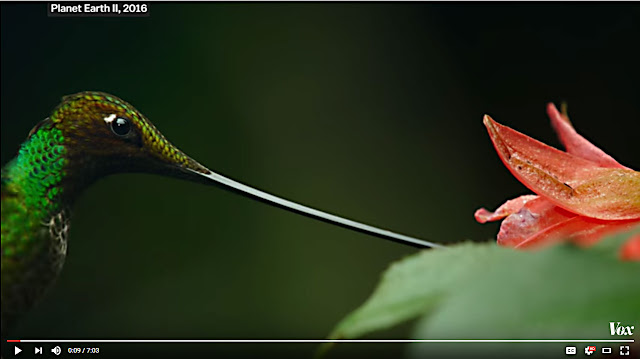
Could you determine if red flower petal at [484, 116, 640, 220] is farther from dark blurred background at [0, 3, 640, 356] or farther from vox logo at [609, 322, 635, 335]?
dark blurred background at [0, 3, 640, 356]

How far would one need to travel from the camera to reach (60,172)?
71 cm

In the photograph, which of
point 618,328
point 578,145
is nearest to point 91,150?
point 578,145

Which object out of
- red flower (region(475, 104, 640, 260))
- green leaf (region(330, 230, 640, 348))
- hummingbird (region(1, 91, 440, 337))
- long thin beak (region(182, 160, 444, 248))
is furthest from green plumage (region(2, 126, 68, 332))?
green leaf (region(330, 230, 640, 348))

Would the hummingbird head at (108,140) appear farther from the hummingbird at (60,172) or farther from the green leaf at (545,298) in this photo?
the green leaf at (545,298)

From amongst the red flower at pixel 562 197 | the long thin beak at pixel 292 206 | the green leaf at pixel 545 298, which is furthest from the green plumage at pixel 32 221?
the green leaf at pixel 545 298

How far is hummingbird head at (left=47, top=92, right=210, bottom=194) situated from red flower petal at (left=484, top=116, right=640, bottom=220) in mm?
454

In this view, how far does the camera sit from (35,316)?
0.94m

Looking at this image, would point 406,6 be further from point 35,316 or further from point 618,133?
point 35,316

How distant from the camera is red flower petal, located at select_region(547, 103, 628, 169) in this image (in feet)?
0.90

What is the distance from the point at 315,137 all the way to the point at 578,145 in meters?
1.24

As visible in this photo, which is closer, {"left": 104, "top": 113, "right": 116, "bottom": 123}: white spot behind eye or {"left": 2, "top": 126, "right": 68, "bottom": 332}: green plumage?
{"left": 2, "top": 126, "right": 68, "bottom": 332}: green plumage

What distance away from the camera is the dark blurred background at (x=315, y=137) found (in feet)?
4.42

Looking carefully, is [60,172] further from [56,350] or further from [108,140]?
[56,350]

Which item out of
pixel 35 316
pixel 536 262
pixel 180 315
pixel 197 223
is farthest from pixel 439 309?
pixel 197 223
